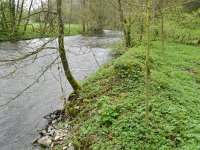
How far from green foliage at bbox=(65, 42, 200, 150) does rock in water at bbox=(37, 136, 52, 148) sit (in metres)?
0.98

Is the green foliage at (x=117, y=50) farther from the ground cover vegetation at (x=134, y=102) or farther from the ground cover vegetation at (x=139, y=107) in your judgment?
the ground cover vegetation at (x=139, y=107)

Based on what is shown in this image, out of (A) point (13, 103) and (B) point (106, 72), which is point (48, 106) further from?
(B) point (106, 72)

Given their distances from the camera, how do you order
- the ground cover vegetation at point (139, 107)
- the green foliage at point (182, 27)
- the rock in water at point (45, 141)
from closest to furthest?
the ground cover vegetation at point (139, 107) → the rock in water at point (45, 141) → the green foliage at point (182, 27)

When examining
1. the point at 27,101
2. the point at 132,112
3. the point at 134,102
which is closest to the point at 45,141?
the point at 132,112

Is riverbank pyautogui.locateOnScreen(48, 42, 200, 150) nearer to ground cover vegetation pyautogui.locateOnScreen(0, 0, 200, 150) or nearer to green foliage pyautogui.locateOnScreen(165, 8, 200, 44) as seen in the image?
ground cover vegetation pyautogui.locateOnScreen(0, 0, 200, 150)

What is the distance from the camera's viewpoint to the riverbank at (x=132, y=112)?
669 centimetres

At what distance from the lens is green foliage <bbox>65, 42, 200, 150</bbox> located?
6.64 meters

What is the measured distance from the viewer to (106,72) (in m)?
11.8

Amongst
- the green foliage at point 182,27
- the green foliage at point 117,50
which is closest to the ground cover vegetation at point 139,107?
the green foliage at point 182,27

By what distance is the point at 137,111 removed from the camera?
7.74 metres

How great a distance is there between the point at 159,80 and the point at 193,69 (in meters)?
4.47

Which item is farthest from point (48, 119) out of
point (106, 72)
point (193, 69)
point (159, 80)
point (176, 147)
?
point (193, 69)

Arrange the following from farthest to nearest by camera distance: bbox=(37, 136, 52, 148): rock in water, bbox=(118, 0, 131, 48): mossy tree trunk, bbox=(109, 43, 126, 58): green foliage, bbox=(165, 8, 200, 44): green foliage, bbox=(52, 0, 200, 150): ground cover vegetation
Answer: bbox=(109, 43, 126, 58): green foliage, bbox=(165, 8, 200, 44): green foliage, bbox=(118, 0, 131, 48): mossy tree trunk, bbox=(37, 136, 52, 148): rock in water, bbox=(52, 0, 200, 150): ground cover vegetation

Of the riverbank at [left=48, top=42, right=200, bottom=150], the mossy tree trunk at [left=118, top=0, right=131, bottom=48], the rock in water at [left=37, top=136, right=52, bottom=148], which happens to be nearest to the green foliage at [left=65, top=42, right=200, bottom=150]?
the riverbank at [left=48, top=42, right=200, bottom=150]
